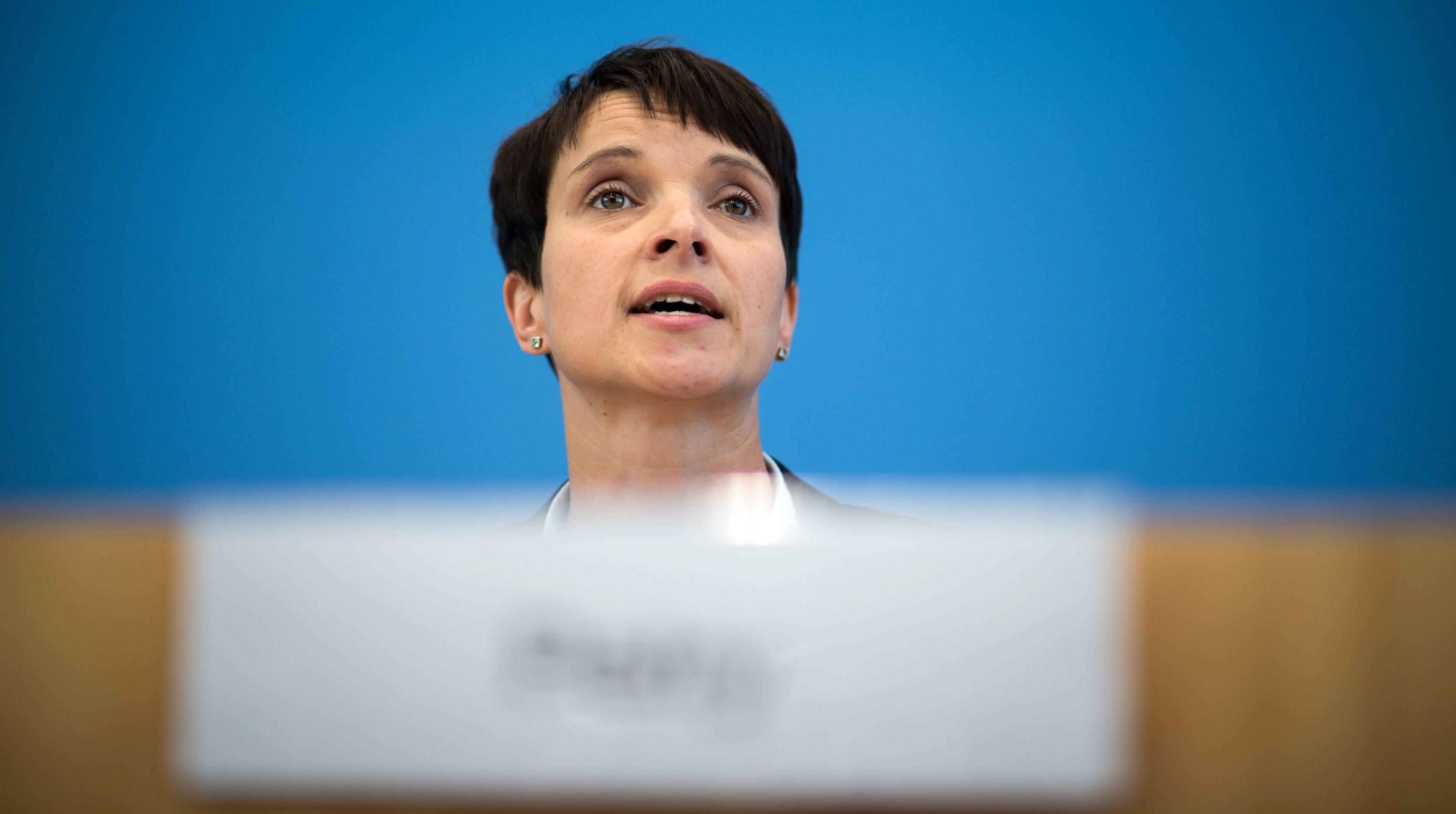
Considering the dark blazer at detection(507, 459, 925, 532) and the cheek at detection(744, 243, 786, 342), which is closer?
the dark blazer at detection(507, 459, 925, 532)

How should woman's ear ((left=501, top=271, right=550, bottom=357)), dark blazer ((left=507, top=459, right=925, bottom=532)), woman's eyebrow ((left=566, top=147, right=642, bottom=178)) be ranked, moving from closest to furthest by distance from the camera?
dark blazer ((left=507, top=459, right=925, bottom=532)) < woman's eyebrow ((left=566, top=147, right=642, bottom=178)) < woman's ear ((left=501, top=271, right=550, bottom=357))

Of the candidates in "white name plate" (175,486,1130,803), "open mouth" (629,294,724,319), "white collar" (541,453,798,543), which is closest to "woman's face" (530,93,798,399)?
"open mouth" (629,294,724,319)

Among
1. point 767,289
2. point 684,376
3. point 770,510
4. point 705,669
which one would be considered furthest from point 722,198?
point 705,669

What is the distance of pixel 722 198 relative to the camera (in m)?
1.26

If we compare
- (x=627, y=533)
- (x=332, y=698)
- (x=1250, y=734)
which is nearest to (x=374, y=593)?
(x=332, y=698)

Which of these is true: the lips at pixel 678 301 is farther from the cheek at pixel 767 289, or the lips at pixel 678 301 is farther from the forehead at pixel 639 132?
the forehead at pixel 639 132

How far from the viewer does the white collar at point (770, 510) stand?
3.95 ft

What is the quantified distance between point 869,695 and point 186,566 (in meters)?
0.46

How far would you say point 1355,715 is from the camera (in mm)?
616

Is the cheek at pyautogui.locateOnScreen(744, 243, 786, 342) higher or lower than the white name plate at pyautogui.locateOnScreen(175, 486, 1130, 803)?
higher

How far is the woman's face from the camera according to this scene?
Answer: 1.18 metres

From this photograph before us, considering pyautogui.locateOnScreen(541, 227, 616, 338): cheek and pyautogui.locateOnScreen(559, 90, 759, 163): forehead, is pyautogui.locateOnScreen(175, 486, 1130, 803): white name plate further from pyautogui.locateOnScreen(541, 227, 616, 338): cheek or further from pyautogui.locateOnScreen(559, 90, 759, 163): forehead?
pyautogui.locateOnScreen(559, 90, 759, 163): forehead

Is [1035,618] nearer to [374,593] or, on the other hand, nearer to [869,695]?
[869,695]

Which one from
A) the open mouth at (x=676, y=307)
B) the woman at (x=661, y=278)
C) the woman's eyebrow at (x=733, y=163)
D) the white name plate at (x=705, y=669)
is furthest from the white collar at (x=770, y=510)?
the white name plate at (x=705, y=669)
